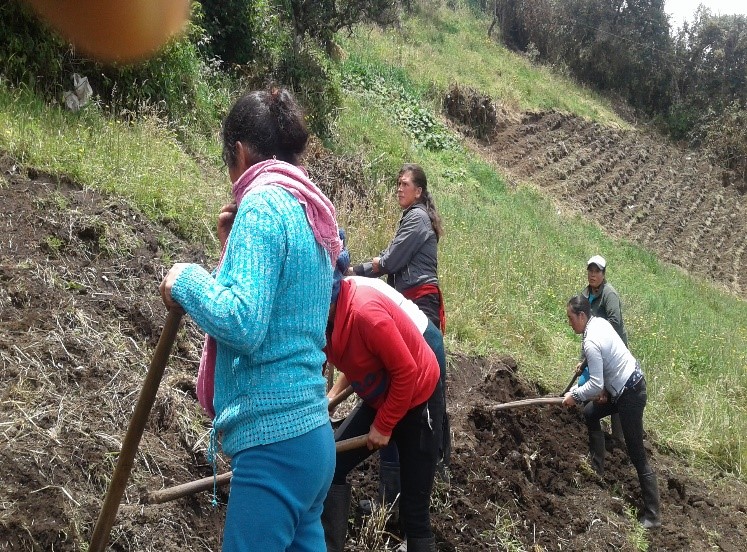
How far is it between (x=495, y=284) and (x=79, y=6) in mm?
5586

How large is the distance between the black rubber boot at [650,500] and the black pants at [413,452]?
3.00 m

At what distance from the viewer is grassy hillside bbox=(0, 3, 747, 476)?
6.23m

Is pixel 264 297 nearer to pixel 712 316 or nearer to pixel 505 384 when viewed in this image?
pixel 505 384

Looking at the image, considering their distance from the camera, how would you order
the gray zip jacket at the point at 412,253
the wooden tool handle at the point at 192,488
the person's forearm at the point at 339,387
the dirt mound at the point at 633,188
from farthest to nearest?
the dirt mound at the point at 633,188 < the gray zip jacket at the point at 412,253 < the person's forearm at the point at 339,387 < the wooden tool handle at the point at 192,488

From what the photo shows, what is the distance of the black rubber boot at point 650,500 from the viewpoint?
609 centimetres

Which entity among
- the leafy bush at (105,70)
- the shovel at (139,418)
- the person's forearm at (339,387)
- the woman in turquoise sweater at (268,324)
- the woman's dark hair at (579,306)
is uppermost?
the woman in turquoise sweater at (268,324)

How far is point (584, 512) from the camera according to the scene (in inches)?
228

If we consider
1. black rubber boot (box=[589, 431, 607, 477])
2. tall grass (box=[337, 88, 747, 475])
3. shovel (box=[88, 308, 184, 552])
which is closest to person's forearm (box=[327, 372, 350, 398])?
shovel (box=[88, 308, 184, 552])

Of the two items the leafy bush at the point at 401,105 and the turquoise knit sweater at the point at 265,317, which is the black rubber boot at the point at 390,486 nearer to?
the turquoise knit sweater at the point at 265,317

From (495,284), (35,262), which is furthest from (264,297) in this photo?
(495,284)

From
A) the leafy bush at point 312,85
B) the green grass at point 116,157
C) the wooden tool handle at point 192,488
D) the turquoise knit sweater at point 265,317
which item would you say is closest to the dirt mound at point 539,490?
the wooden tool handle at point 192,488

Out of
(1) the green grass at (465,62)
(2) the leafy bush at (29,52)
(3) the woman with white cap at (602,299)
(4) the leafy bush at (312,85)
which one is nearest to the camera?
(3) the woman with white cap at (602,299)

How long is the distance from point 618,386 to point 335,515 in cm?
309

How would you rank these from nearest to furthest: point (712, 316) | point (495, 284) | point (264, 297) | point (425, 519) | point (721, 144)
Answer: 1. point (264, 297)
2. point (425, 519)
3. point (495, 284)
4. point (712, 316)
5. point (721, 144)
